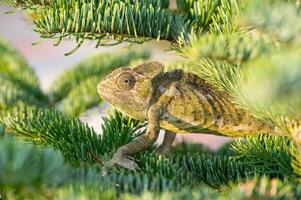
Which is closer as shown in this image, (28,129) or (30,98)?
(28,129)

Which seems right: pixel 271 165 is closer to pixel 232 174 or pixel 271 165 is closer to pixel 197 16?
pixel 232 174

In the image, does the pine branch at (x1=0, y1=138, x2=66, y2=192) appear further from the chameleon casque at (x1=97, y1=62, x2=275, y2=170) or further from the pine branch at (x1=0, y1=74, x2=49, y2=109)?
the pine branch at (x1=0, y1=74, x2=49, y2=109)

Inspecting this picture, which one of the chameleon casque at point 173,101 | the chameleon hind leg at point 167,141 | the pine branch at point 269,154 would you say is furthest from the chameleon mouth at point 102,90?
the pine branch at point 269,154

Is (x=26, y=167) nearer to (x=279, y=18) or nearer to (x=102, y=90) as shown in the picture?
(x=279, y=18)

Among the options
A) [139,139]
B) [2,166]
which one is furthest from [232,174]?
[2,166]

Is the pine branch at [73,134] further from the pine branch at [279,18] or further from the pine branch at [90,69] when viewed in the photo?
the pine branch at [90,69]

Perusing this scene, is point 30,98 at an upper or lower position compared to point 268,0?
lower
